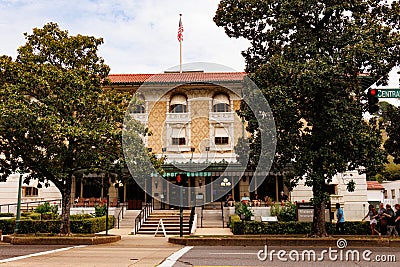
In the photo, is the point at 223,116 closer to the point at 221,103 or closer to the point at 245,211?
the point at 221,103

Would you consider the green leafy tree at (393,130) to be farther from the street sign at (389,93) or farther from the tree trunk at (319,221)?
the street sign at (389,93)

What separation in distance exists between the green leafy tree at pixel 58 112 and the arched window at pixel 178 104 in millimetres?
13114

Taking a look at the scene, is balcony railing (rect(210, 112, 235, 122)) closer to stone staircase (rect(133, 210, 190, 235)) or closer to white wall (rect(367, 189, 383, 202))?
stone staircase (rect(133, 210, 190, 235))

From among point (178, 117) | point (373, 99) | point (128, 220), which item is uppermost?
point (178, 117)

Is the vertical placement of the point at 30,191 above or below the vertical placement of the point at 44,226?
above

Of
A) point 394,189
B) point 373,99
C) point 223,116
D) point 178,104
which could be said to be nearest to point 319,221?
point 373,99

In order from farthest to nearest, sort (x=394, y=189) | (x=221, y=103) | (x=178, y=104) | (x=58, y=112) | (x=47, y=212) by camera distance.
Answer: (x=394, y=189) < (x=178, y=104) < (x=221, y=103) < (x=47, y=212) < (x=58, y=112)

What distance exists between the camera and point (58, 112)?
17.3 m

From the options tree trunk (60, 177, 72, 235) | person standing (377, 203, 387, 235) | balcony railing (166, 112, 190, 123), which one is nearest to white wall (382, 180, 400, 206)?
balcony railing (166, 112, 190, 123)

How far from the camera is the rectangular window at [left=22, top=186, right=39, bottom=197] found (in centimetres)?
3143

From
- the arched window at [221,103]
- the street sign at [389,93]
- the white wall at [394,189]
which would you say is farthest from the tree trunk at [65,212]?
the white wall at [394,189]

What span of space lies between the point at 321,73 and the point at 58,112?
10264mm

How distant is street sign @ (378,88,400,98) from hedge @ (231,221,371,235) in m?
8.82

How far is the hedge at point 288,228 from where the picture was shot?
2000cm
